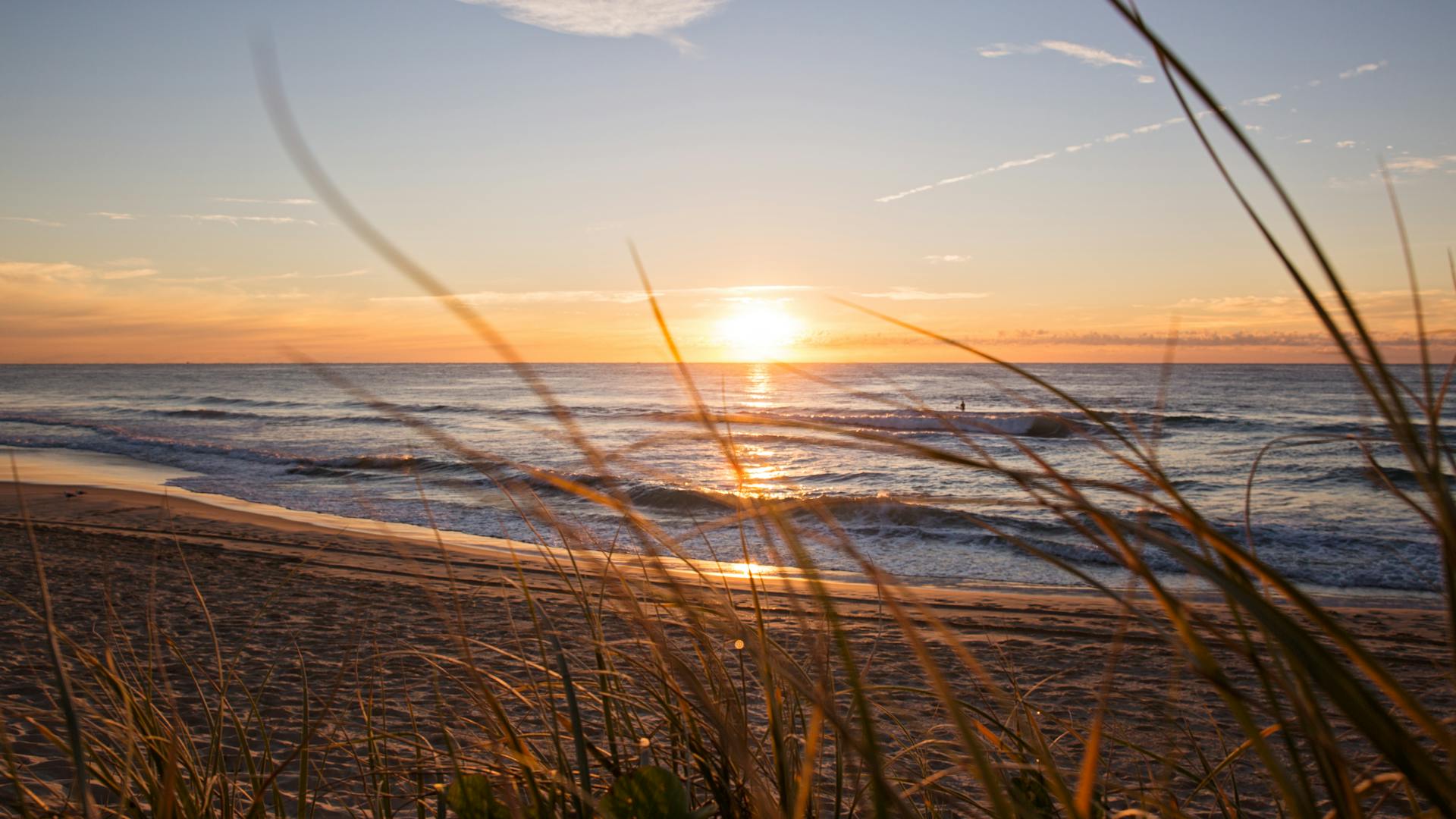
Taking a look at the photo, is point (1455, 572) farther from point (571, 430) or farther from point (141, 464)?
point (141, 464)

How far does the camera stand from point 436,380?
273 feet

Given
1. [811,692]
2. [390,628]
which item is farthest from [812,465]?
[811,692]

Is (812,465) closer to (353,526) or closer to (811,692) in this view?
(353,526)

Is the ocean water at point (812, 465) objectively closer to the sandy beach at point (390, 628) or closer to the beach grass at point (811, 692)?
the beach grass at point (811, 692)

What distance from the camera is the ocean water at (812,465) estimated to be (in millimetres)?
1689

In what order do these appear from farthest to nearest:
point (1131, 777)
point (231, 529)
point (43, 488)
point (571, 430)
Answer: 1. point (43, 488)
2. point (231, 529)
3. point (1131, 777)
4. point (571, 430)

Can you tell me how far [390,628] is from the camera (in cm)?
652

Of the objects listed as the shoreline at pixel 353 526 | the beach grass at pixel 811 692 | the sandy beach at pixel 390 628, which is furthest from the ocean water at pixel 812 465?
the sandy beach at pixel 390 628

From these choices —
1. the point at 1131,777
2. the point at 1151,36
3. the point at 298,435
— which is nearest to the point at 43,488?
the point at 298,435

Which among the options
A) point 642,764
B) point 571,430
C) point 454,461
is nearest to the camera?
point 571,430

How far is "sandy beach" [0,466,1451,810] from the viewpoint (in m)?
4.18

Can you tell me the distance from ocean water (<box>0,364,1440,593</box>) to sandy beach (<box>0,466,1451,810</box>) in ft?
2.50

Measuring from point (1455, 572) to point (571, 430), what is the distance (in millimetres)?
756

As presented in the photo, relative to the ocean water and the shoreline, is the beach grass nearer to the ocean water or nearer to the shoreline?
the ocean water
